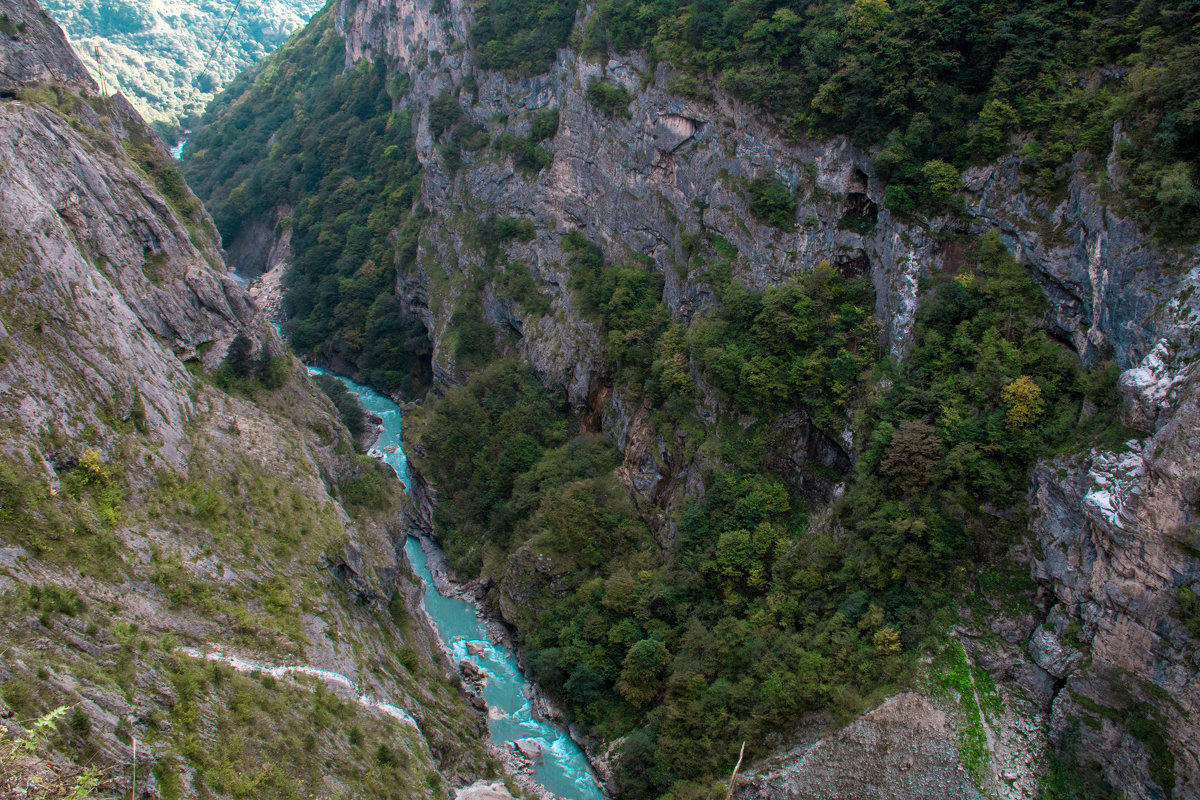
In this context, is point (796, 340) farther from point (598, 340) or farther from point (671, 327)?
point (598, 340)

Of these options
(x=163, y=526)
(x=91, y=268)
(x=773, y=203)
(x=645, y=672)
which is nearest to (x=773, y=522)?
(x=645, y=672)

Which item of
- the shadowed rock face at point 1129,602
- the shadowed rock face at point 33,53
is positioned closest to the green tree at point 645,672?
the shadowed rock face at point 1129,602

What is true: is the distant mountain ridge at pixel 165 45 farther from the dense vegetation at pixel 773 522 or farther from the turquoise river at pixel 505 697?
the dense vegetation at pixel 773 522

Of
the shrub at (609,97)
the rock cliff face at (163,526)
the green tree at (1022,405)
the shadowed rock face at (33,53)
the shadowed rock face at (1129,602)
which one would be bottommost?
the rock cliff face at (163,526)

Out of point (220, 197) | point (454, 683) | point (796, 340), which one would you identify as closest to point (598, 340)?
point (796, 340)

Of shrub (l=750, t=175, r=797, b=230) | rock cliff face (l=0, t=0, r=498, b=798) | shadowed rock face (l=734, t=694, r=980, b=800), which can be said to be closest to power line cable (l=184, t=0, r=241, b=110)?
rock cliff face (l=0, t=0, r=498, b=798)

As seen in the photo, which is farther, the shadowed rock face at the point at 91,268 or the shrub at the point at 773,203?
the shrub at the point at 773,203

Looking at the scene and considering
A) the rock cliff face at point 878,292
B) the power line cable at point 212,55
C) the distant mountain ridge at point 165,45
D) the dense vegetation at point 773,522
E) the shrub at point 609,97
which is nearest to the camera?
the rock cliff face at point 878,292
